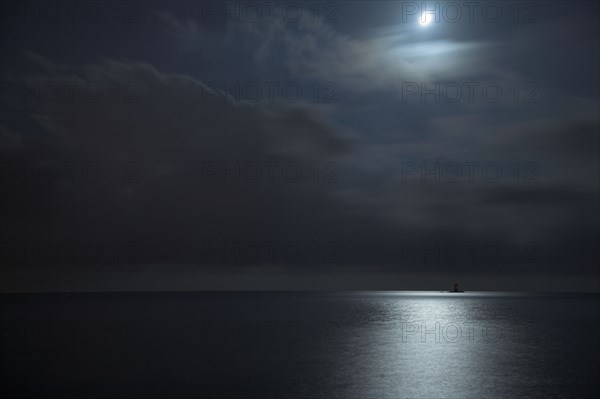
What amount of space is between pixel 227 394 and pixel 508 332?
74.8 meters

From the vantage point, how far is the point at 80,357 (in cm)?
5800

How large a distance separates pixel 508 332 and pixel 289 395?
72.6 metres

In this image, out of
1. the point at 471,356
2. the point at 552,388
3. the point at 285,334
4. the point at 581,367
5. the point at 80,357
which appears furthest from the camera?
the point at 285,334

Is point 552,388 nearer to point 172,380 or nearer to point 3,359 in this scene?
point 172,380

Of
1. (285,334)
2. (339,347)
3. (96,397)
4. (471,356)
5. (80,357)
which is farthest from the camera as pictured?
(285,334)

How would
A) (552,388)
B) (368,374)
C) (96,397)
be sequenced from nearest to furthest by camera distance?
(96,397), (552,388), (368,374)

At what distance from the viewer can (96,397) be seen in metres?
37.2

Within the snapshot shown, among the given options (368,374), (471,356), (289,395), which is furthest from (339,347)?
(289,395)

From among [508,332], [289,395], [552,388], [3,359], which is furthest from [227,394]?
[508,332]

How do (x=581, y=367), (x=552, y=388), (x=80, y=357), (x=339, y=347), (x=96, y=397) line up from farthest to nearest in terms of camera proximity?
(x=339, y=347), (x=80, y=357), (x=581, y=367), (x=552, y=388), (x=96, y=397)

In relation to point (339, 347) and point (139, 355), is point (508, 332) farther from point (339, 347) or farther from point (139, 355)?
point (139, 355)

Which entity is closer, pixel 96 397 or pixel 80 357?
pixel 96 397

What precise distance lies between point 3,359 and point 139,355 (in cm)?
1312

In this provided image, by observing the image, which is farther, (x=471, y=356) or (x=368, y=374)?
(x=471, y=356)
